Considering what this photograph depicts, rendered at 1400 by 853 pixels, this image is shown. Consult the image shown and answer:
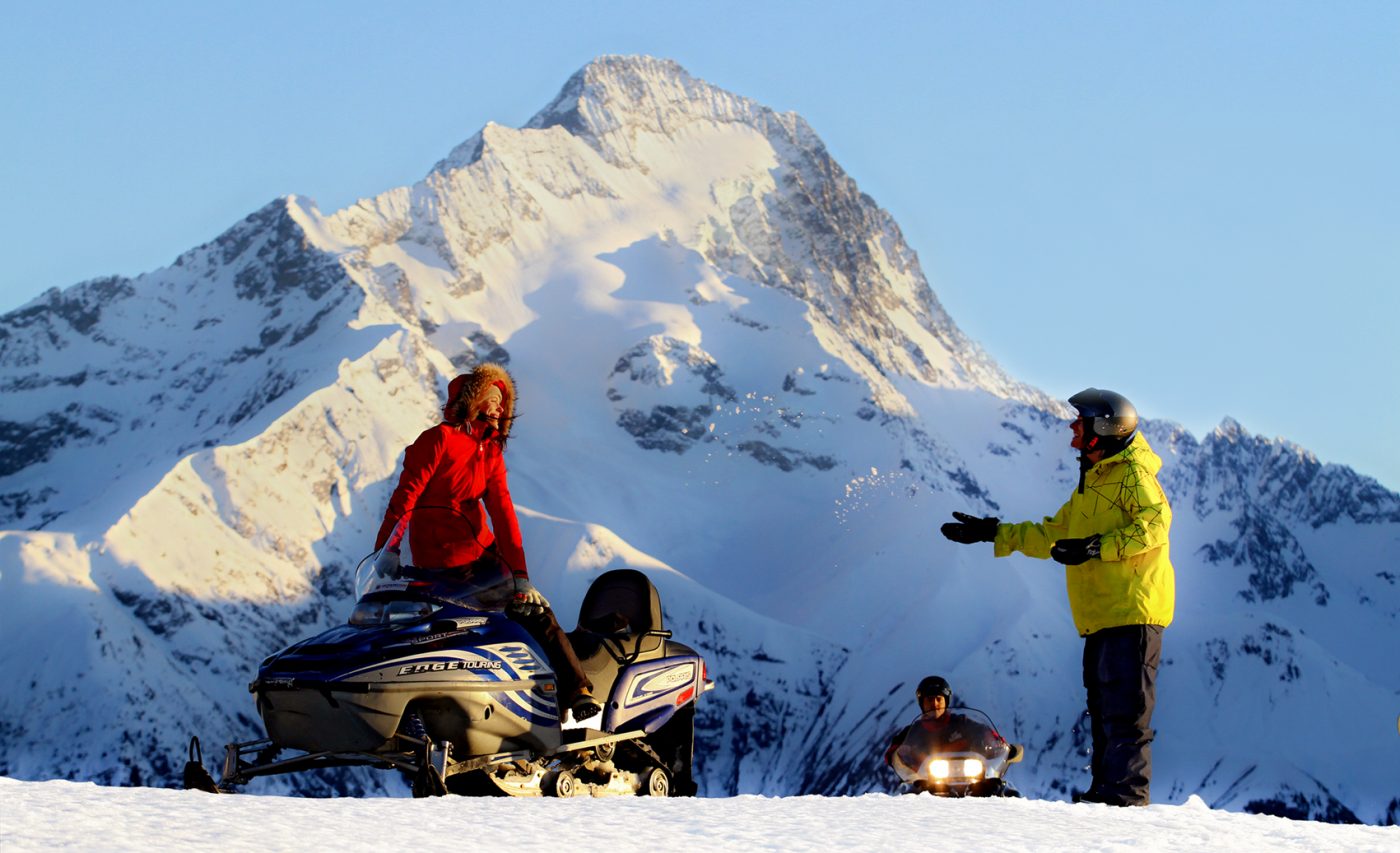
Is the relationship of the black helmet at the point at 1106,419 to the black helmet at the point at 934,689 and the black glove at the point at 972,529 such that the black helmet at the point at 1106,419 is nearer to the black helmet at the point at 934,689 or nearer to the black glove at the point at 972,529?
the black glove at the point at 972,529

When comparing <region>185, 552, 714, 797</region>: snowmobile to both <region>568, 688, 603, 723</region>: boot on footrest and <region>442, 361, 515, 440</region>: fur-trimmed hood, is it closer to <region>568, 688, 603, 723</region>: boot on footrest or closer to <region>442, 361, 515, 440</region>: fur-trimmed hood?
<region>568, 688, 603, 723</region>: boot on footrest

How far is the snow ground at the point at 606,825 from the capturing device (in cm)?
798

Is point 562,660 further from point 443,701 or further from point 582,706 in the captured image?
point 443,701

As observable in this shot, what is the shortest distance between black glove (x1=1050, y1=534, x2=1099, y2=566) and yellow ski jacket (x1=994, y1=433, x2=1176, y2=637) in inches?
2.1

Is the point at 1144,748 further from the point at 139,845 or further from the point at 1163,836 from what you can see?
the point at 139,845

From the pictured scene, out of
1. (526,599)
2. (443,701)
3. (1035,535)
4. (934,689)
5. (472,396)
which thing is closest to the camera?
(443,701)

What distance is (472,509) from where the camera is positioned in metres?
13.2

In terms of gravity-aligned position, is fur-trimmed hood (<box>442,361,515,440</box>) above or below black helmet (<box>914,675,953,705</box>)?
above

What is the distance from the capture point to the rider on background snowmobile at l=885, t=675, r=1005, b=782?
1482cm

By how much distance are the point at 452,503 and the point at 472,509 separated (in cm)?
16

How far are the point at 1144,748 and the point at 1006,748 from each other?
11.1 feet

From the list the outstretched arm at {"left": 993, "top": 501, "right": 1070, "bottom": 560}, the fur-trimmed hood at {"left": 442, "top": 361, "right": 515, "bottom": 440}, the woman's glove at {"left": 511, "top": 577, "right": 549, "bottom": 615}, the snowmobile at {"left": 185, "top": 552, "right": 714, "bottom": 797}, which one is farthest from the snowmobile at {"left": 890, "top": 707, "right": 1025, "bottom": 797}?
the fur-trimmed hood at {"left": 442, "top": 361, "right": 515, "bottom": 440}

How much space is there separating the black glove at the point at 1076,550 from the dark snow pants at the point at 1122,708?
1.82 feet

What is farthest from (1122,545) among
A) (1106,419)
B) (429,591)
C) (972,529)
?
(429,591)
